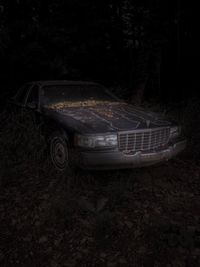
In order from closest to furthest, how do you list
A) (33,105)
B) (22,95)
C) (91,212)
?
(91,212), (33,105), (22,95)

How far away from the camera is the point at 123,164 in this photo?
3.81 meters

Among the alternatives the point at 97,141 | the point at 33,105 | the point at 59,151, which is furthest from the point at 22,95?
the point at 97,141

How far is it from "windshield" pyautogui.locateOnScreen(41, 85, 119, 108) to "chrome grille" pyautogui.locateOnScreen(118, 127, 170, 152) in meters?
1.65

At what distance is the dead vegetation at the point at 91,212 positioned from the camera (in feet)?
8.88

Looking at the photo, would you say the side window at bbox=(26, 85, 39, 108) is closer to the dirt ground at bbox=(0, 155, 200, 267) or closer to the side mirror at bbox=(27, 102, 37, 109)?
the side mirror at bbox=(27, 102, 37, 109)

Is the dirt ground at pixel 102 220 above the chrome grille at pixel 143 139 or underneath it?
underneath

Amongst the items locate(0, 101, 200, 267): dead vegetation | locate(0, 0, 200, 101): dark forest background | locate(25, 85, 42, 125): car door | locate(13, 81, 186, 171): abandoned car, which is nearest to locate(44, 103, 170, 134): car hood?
locate(13, 81, 186, 171): abandoned car

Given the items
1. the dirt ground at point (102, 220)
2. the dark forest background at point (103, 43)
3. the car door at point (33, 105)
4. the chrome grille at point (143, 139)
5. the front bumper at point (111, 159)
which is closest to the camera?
the dirt ground at point (102, 220)

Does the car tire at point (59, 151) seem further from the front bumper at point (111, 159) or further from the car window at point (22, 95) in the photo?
the car window at point (22, 95)

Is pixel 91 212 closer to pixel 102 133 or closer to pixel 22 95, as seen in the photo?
pixel 102 133

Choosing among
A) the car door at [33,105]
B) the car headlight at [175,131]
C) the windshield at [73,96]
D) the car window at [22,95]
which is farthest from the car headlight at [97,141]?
the car window at [22,95]

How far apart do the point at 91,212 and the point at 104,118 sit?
5.21 feet

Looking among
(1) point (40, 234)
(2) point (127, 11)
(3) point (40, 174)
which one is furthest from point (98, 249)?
(2) point (127, 11)

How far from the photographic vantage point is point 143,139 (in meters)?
3.99
